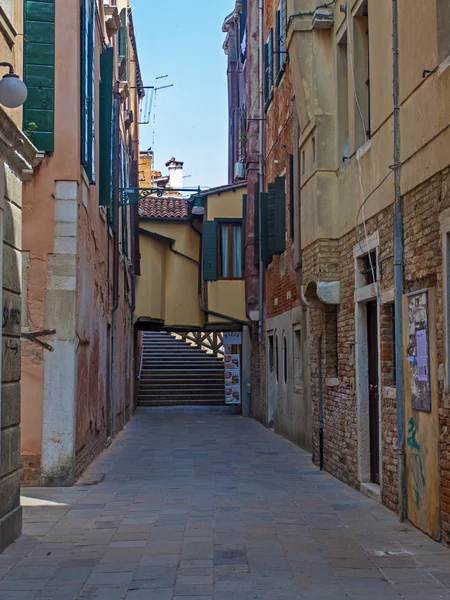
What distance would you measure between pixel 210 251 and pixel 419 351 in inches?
613

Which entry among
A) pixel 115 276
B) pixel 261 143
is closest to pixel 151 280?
pixel 261 143

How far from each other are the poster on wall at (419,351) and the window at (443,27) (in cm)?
195

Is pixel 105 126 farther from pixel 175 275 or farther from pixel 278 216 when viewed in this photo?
pixel 175 275

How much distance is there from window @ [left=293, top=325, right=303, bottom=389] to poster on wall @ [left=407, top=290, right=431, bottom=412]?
754 cm

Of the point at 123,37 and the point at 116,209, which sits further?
the point at 123,37

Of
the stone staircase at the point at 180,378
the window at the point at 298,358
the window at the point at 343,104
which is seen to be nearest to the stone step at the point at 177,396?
the stone staircase at the point at 180,378

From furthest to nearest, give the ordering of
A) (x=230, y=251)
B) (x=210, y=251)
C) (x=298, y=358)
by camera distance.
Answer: (x=230, y=251), (x=210, y=251), (x=298, y=358)

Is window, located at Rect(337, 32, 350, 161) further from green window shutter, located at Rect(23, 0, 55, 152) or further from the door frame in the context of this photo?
green window shutter, located at Rect(23, 0, 55, 152)

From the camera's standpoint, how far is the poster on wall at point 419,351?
7.09 meters

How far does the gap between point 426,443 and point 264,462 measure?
19.4ft

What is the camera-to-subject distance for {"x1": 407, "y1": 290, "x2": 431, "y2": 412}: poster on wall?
709cm

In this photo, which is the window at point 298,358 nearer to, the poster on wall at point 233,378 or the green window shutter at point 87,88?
the green window shutter at point 87,88

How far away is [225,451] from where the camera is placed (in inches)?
567

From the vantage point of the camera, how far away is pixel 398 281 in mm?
7914
